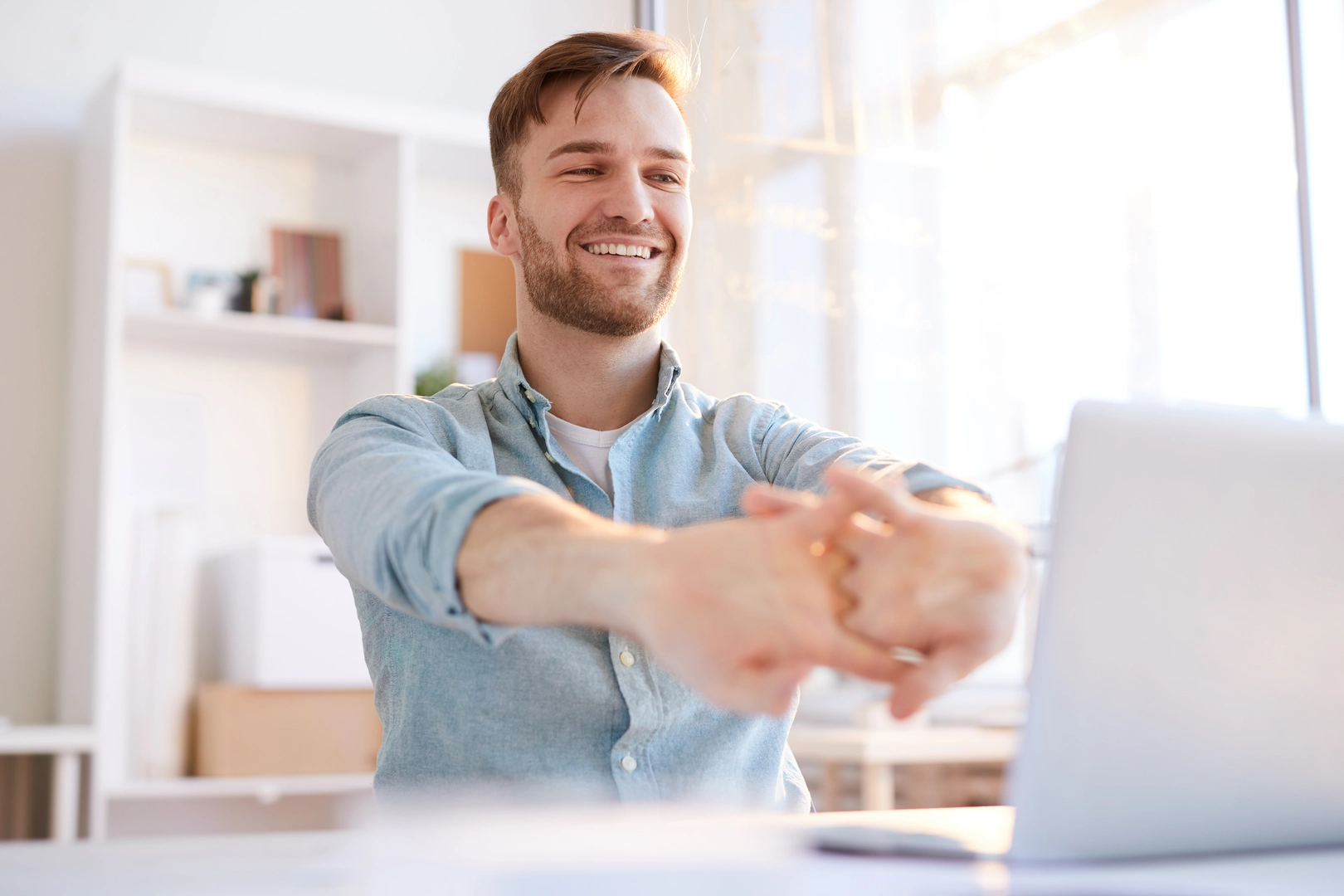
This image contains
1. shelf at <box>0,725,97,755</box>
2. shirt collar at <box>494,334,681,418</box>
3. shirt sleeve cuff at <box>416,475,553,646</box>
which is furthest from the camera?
shelf at <box>0,725,97,755</box>

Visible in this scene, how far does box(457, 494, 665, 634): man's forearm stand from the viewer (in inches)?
29.1

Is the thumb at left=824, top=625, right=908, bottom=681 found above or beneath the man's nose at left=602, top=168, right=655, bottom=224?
beneath

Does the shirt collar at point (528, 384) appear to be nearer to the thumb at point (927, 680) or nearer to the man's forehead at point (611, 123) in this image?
the man's forehead at point (611, 123)

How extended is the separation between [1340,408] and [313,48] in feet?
8.92

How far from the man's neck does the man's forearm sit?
0.64m

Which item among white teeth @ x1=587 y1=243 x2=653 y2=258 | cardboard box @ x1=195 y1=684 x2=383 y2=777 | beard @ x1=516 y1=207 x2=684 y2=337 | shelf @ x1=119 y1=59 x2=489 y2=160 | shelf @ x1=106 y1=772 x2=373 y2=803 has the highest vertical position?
shelf @ x1=119 y1=59 x2=489 y2=160

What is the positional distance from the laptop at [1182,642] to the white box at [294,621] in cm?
229

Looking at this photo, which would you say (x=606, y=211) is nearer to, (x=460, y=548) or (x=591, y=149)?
(x=591, y=149)

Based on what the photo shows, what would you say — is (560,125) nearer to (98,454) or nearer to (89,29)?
(98,454)

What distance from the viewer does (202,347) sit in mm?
3219

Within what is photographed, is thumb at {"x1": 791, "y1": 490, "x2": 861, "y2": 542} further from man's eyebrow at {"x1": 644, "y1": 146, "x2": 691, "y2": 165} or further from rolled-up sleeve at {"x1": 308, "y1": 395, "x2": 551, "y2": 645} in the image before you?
man's eyebrow at {"x1": 644, "y1": 146, "x2": 691, "y2": 165}

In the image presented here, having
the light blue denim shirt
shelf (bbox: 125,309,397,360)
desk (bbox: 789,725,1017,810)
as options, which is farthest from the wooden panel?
the light blue denim shirt

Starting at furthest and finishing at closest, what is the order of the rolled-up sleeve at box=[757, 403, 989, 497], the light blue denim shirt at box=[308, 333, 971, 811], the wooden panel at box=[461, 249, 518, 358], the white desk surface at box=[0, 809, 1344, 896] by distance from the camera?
1. the wooden panel at box=[461, 249, 518, 358]
2. the rolled-up sleeve at box=[757, 403, 989, 497]
3. the light blue denim shirt at box=[308, 333, 971, 811]
4. the white desk surface at box=[0, 809, 1344, 896]

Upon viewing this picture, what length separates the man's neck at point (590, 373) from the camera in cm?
148
